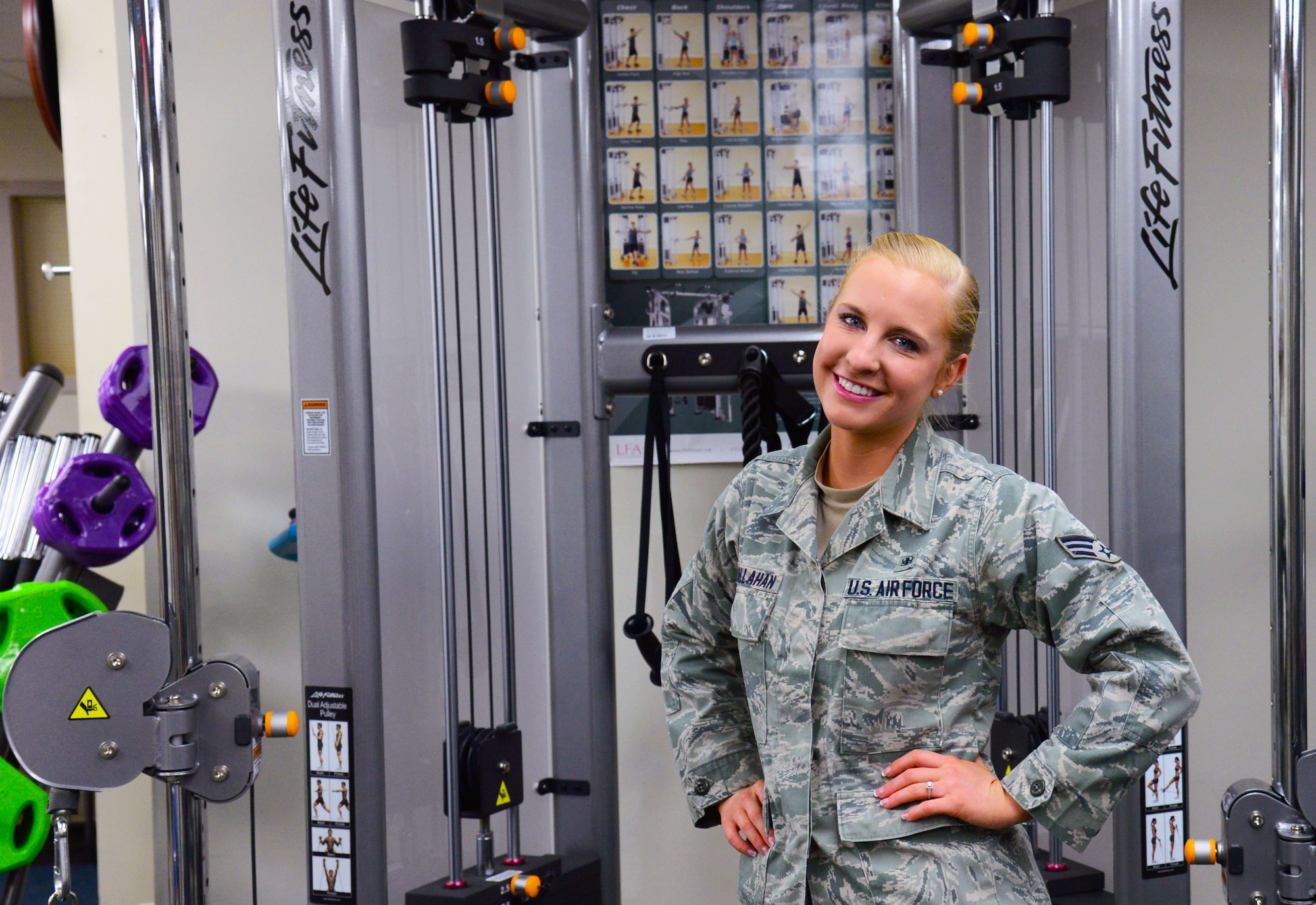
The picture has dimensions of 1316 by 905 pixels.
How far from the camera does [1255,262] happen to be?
2.59m

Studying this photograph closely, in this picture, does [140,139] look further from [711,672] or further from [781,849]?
[781,849]

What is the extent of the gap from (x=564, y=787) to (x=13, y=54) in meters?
3.92

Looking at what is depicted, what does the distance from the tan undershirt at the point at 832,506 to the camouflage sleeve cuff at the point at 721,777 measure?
13.5 inches

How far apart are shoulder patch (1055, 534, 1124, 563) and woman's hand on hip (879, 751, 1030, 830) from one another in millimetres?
282

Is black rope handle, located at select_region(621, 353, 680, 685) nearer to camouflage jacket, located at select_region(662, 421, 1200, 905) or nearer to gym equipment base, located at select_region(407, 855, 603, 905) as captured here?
gym equipment base, located at select_region(407, 855, 603, 905)

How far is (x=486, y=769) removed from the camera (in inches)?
86.7

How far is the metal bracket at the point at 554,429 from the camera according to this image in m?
2.50

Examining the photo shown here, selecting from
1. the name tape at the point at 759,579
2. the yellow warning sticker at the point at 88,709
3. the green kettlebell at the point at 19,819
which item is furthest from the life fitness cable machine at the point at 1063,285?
the yellow warning sticker at the point at 88,709

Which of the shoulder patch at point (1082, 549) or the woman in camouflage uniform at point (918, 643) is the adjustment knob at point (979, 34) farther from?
the shoulder patch at point (1082, 549)

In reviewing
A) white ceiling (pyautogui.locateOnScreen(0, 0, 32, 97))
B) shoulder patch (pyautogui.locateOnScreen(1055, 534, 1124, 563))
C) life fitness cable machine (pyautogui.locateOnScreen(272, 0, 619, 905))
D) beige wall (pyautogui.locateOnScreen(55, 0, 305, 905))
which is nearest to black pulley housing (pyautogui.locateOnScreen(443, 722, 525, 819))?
life fitness cable machine (pyautogui.locateOnScreen(272, 0, 619, 905))

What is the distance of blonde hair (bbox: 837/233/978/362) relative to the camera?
1.35 metres

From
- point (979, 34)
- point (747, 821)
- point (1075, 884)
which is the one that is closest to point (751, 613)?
point (747, 821)

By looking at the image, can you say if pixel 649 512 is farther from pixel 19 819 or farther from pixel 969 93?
pixel 19 819

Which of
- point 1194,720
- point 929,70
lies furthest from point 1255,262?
point 1194,720
